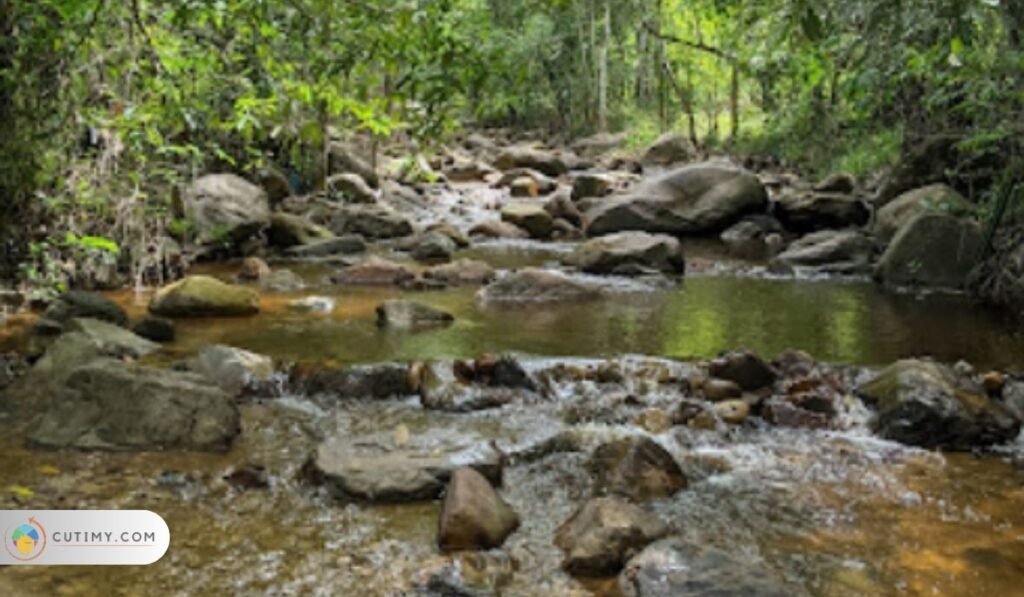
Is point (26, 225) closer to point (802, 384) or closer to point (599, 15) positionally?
point (802, 384)

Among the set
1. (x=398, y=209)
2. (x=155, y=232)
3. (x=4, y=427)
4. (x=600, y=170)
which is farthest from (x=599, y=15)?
(x=4, y=427)

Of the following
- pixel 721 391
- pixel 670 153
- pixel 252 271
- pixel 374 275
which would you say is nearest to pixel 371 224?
pixel 374 275

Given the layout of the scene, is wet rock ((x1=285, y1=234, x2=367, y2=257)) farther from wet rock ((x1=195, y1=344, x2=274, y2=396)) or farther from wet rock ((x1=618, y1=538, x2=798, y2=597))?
wet rock ((x1=618, y1=538, x2=798, y2=597))

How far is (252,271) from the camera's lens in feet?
Result: 35.8

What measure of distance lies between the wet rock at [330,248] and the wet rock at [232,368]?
6.05 metres

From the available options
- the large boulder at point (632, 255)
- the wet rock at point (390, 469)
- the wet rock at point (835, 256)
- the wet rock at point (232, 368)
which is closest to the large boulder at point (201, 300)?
the wet rock at point (232, 368)

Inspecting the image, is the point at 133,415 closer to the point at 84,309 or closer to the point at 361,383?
the point at 361,383

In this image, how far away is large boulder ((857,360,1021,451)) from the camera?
18.2 feet

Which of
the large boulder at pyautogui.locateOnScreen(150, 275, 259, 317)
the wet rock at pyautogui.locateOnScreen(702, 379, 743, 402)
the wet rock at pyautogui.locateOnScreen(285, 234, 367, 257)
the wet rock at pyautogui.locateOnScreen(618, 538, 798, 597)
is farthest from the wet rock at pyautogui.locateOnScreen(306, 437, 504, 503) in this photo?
the wet rock at pyautogui.locateOnScreen(285, 234, 367, 257)

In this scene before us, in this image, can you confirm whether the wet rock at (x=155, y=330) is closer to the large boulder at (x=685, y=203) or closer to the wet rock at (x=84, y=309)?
the wet rock at (x=84, y=309)

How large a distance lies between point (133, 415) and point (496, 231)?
9923 millimetres

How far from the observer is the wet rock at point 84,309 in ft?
26.2

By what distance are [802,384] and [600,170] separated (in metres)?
16.5

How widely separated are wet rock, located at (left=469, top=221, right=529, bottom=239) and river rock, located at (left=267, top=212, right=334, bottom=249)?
2.55 metres
